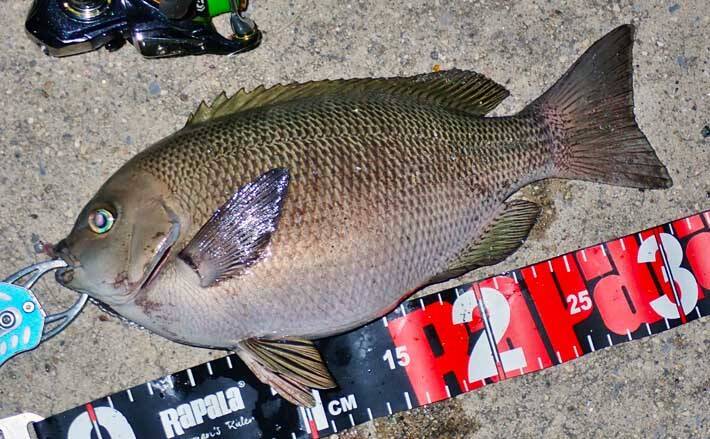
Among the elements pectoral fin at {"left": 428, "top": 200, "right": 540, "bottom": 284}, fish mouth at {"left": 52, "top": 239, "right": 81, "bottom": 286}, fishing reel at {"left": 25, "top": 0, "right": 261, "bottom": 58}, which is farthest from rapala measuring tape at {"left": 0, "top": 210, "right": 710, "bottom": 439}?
fishing reel at {"left": 25, "top": 0, "right": 261, "bottom": 58}

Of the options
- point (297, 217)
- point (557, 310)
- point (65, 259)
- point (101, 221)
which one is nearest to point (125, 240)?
point (101, 221)

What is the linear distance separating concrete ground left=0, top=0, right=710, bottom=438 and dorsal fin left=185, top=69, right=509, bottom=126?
272 mm

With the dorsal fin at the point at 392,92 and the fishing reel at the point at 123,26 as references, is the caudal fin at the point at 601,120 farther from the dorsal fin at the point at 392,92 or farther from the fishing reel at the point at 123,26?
the fishing reel at the point at 123,26

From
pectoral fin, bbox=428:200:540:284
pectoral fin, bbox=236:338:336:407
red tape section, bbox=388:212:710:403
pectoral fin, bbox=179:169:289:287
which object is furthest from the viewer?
red tape section, bbox=388:212:710:403

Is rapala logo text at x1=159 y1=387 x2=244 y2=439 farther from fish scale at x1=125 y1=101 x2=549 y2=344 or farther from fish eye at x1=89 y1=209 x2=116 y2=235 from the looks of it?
fish eye at x1=89 y1=209 x2=116 y2=235

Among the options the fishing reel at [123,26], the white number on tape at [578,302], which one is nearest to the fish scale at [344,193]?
the fishing reel at [123,26]

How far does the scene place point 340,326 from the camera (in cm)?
195

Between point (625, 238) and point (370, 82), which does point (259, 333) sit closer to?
point (370, 82)

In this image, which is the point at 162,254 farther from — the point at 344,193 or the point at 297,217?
the point at 344,193

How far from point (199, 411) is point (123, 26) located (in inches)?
48.5

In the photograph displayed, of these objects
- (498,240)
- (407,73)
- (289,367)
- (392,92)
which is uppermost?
(407,73)

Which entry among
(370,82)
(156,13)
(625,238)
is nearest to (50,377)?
(156,13)

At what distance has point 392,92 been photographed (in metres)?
2.07

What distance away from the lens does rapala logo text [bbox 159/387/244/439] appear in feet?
7.13
